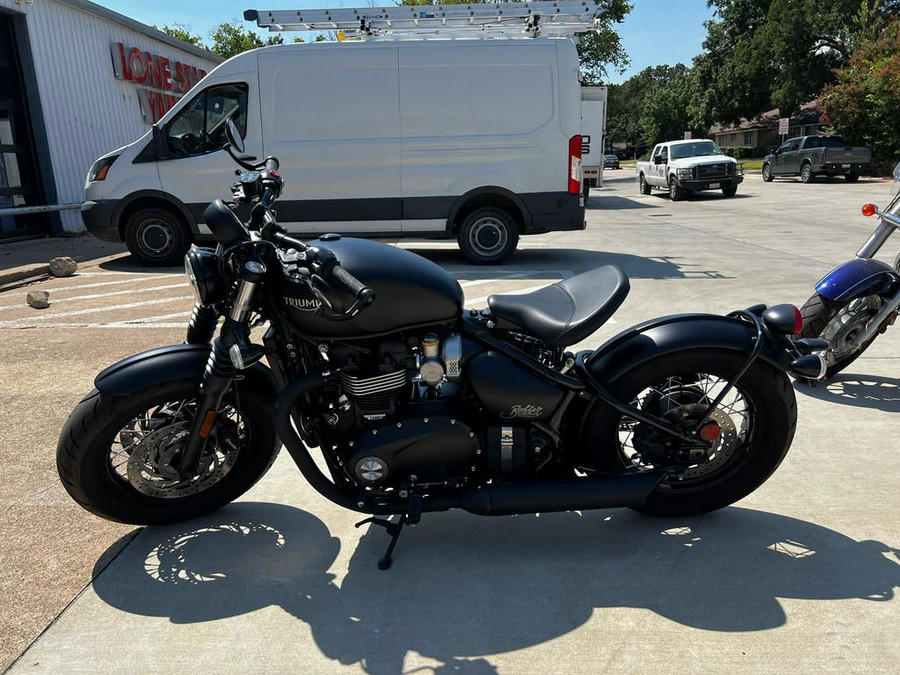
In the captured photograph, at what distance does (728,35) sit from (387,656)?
57313mm

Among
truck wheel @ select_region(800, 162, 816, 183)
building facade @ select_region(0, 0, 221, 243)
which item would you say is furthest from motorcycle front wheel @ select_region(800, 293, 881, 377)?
truck wheel @ select_region(800, 162, 816, 183)

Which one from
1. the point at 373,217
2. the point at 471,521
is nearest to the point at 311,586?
the point at 471,521

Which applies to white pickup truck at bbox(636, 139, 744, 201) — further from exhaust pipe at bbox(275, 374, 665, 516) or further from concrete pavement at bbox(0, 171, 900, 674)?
exhaust pipe at bbox(275, 374, 665, 516)

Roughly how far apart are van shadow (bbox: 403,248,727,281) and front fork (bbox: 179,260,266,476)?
231 inches

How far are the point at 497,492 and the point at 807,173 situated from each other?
29040 millimetres

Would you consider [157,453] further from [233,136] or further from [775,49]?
[775,49]

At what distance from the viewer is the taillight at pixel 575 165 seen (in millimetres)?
9297

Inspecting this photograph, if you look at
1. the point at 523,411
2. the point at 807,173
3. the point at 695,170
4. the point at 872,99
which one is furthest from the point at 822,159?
the point at 523,411

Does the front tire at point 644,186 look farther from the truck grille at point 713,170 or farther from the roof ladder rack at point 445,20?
the roof ladder rack at point 445,20

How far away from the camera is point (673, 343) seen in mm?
2900

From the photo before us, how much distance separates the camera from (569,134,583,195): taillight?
30.5 feet

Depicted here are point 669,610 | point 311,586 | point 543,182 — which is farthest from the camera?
point 543,182

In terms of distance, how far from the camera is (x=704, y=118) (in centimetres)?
5375

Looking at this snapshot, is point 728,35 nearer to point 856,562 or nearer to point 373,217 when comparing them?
point 373,217
